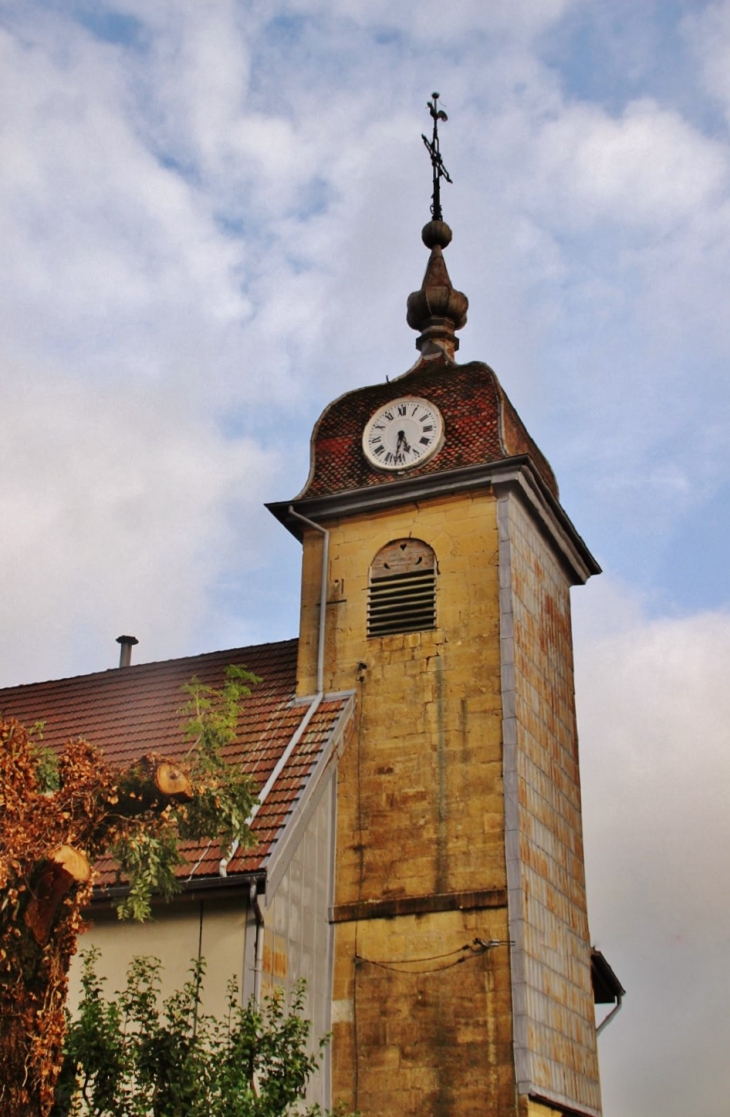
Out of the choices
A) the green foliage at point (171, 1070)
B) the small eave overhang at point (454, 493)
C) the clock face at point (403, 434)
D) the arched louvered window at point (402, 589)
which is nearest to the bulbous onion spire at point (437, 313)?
the clock face at point (403, 434)

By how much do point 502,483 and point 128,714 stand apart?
690 cm

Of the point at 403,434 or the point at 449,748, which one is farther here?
the point at 403,434

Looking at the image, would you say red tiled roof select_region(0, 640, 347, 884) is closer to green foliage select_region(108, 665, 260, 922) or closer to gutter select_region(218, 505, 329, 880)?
gutter select_region(218, 505, 329, 880)

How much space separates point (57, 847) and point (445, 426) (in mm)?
12450

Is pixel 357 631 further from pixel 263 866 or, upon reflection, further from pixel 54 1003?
pixel 54 1003

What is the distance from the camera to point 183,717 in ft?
66.9

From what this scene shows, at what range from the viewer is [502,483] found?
19.4 m

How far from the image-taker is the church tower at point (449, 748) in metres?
16.5

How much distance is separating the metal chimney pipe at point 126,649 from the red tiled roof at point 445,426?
21.5 ft

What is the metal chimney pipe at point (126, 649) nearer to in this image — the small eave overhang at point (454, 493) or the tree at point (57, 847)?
the small eave overhang at point (454, 493)

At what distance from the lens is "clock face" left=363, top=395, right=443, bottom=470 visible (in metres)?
20.3

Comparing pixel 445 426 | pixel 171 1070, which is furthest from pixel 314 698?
pixel 171 1070

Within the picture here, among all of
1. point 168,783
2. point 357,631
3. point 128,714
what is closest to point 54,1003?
point 168,783

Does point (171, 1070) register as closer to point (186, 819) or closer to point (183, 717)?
point (186, 819)
